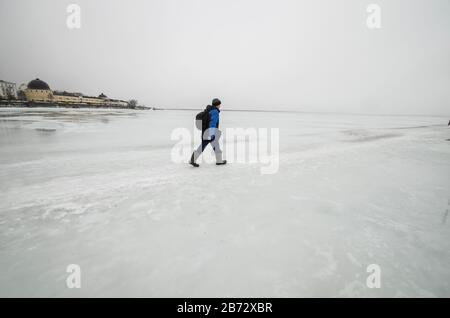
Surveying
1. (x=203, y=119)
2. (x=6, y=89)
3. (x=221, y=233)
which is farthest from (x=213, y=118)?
(x=6, y=89)

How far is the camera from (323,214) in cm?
326

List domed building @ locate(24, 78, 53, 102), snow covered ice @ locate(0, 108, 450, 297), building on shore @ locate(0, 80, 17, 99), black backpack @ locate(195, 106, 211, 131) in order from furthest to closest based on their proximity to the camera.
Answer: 1. building on shore @ locate(0, 80, 17, 99)
2. domed building @ locate(24, 78, 53, 102)
3. black backpack @ locate(195, 106, 211, 131)
4. snow covered ice @ locate(0, 108, 450, 297)

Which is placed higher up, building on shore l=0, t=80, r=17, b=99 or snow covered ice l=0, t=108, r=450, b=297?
building on shore l=0, t=80, r=17, b=99

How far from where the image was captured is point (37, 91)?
7488 centimetres

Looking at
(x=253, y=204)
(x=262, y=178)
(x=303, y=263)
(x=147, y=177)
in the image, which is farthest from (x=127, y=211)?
(x=262, y=178)

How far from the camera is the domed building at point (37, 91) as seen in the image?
74500 mm

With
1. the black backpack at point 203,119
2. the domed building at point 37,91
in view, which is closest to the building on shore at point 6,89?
the domed building at point 37,91

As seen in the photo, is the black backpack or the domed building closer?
the black backpack

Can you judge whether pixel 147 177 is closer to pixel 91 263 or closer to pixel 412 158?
pixel 91 263

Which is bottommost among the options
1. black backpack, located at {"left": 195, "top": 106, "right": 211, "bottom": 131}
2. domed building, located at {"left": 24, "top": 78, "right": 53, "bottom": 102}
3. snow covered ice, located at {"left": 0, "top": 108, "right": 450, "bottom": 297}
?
snow covered ice, located at {"left": 0, "top": 108, "right": 450, "bottom": 297}

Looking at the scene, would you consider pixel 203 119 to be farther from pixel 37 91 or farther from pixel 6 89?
pixel 6 89

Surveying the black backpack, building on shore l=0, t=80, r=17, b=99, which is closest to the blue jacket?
the black backpack

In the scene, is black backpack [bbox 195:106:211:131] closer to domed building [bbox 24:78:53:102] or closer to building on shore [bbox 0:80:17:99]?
domed building [bbox 24:78:53:102]

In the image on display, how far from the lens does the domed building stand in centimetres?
7450
